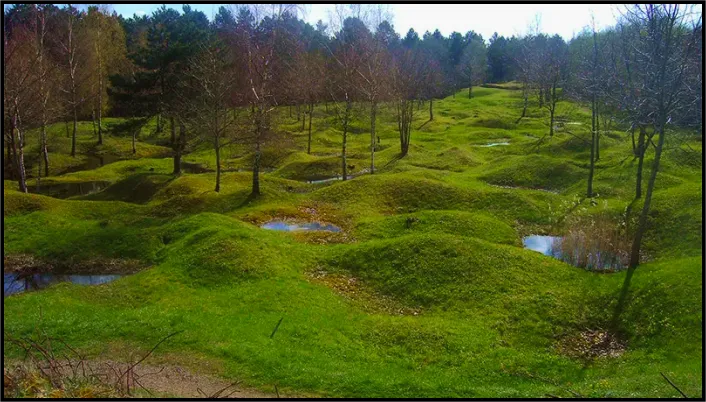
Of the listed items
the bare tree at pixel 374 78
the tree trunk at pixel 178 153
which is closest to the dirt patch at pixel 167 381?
the tree trunk at pixel 178 153

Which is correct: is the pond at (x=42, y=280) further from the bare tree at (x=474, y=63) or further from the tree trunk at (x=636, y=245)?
the bare tree at (x=474, y=63)

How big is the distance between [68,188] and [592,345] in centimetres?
5013

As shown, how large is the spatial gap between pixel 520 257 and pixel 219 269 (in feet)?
52.5

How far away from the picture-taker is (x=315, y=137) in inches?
3076

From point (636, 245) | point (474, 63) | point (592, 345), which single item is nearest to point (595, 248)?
point (636, 245)

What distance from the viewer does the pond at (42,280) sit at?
91.2 ft

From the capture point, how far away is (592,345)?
20.5 metres

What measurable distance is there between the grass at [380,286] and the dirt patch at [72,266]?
558mm

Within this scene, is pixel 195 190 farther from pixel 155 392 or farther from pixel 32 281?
pixel 155 392

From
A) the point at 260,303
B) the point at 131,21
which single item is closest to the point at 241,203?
the point at 260,303

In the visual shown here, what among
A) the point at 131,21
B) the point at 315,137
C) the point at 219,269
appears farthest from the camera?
the point at 131,21

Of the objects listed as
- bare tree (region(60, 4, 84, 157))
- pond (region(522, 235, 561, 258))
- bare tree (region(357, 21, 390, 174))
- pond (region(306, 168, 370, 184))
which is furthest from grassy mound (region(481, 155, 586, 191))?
bare tree (region(60, 4, 84, 157))

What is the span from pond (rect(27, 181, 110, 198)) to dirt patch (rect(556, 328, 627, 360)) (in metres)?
45.7

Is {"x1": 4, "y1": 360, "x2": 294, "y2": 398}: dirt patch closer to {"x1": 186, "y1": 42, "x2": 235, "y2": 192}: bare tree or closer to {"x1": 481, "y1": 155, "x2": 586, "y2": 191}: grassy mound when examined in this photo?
{"x1": 186, "y1": 42, "x2": 235, "y2": 192}: bare tree
